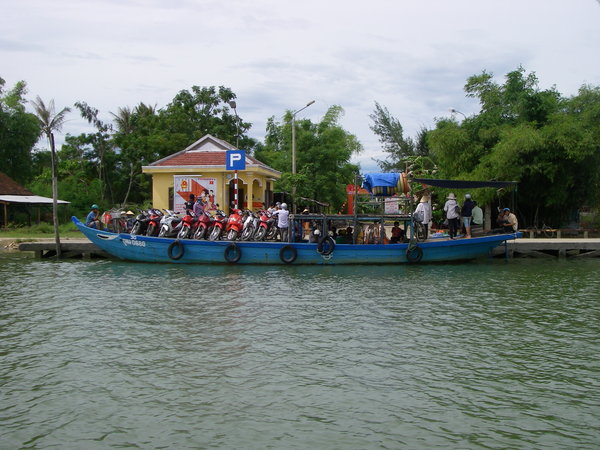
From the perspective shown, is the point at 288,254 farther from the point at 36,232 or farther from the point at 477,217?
the point at 36,232

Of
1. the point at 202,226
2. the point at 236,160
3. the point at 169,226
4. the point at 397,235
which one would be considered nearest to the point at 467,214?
the point at 397,235

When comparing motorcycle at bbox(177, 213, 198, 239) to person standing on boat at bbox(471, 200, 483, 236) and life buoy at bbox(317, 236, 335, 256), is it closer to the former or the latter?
life buoy at bbox(317, 236, 335, 256)

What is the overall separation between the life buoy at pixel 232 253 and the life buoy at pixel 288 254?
1.27 m

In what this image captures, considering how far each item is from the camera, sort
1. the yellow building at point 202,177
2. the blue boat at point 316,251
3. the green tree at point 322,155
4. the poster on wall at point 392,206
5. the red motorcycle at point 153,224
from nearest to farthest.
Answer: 1. the blue boat at point 316,251
2. the red motorcycle at point 153,224
3. the poster on wall at point 392,206
4. the yellow building at point 202,177
5. the green tree at point 322,155

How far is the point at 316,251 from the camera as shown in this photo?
18.5m

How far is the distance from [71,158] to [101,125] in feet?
14.0

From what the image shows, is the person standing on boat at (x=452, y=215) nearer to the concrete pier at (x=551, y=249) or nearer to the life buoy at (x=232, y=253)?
the concrete pier at (x=551, y=249)

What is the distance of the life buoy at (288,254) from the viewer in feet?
60.9

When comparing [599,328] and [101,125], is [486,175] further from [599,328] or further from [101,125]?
[101,125]

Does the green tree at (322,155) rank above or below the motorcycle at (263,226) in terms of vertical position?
above

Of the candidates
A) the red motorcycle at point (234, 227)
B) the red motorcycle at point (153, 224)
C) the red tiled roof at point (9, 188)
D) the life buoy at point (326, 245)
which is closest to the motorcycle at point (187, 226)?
the red motorcycle at point (153, 224)

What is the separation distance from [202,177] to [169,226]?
23.6 feet

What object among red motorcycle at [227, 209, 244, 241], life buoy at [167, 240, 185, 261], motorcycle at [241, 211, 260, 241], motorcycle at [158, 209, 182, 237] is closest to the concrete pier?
motorcycle at [241, 211, 260, 241]

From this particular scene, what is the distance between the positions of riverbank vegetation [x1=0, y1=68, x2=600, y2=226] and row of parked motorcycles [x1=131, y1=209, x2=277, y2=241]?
647cm
